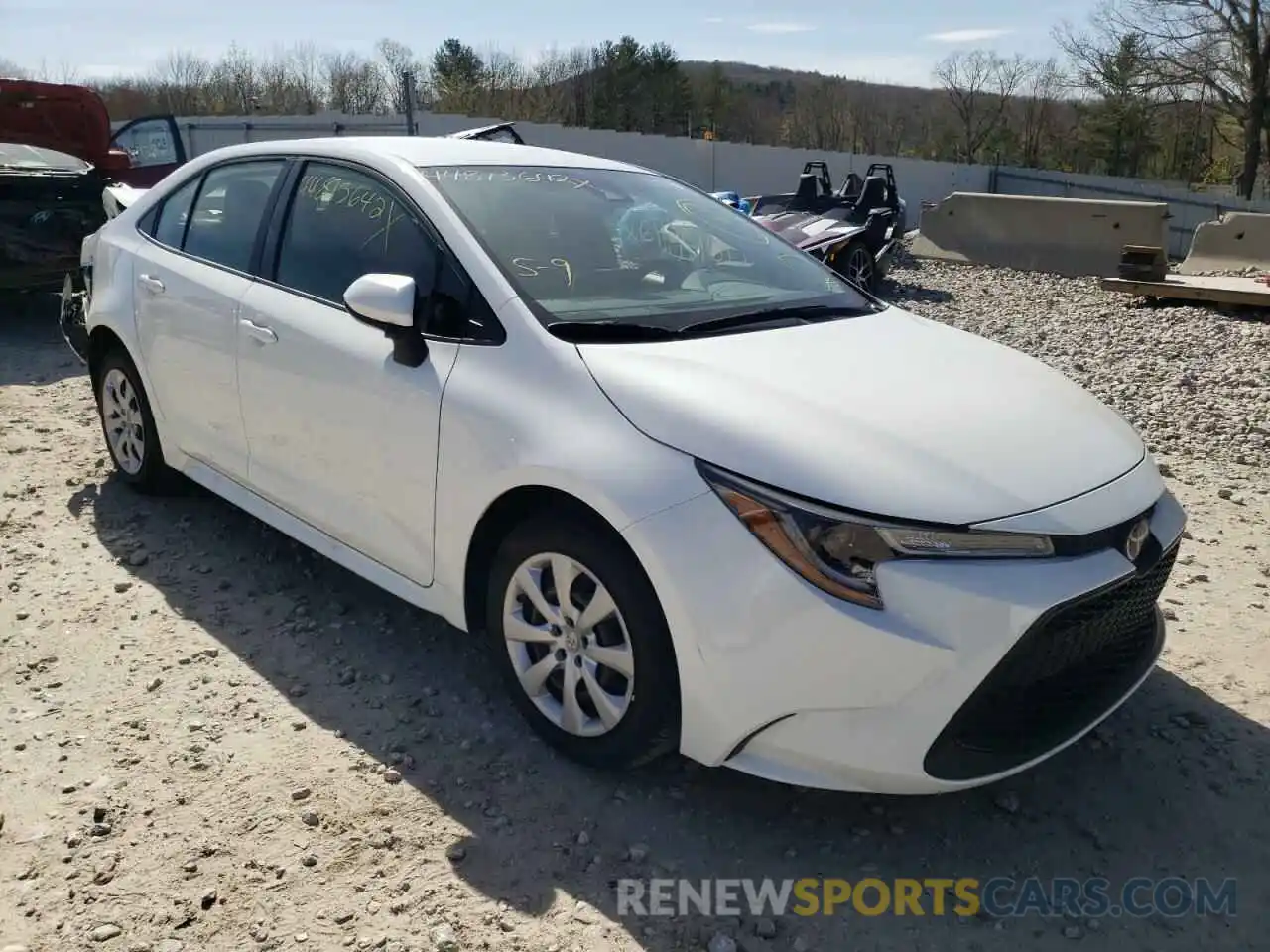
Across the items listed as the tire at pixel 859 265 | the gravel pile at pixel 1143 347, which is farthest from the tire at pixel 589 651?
the tire at pixel 859 265

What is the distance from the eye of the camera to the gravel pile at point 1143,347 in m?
5.93

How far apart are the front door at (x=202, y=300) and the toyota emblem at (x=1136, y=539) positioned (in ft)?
9.63

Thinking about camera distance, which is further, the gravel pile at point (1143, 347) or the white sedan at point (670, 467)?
the gravel pile at point (1143, 347)

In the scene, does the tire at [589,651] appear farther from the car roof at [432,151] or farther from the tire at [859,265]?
the tire at [859,265]

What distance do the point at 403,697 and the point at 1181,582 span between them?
9.88 feet

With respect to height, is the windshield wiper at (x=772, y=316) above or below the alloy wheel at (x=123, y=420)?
above

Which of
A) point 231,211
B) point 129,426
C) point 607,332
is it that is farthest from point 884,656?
point 129,426

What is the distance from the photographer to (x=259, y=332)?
3.51 m

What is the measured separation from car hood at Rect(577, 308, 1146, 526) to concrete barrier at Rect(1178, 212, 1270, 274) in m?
11.2

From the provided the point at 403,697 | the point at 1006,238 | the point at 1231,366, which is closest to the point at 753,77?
the point at 1006,238

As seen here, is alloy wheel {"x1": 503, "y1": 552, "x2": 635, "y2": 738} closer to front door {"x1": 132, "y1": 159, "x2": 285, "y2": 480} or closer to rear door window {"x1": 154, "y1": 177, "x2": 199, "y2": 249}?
front door {"x1": 132, "y1": 159, "x2": 285, "y2": 480}

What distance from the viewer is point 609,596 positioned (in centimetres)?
252

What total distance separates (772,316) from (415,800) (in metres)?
1.75

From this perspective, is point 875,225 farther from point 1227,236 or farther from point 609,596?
point 609,596
